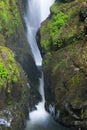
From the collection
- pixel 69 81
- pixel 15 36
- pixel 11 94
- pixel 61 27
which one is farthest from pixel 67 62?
pixel 15 36

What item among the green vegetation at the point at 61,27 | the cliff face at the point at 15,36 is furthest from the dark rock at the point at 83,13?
the cliff face at the point at 15,36

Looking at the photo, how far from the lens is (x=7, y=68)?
20.4 metres

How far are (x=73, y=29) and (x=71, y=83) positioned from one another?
128 inches

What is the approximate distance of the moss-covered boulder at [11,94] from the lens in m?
19.5

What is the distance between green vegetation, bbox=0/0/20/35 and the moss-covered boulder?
3224 millimetres

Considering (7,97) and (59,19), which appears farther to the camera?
(59,19)

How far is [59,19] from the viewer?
22.8 meters

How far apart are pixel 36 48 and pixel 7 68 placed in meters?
6.53

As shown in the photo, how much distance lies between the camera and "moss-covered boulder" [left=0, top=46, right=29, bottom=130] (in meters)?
19.5

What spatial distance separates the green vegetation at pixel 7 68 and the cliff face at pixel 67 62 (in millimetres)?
1854

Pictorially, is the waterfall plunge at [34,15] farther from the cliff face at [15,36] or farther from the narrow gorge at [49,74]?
the narrow gorge at [49,74]

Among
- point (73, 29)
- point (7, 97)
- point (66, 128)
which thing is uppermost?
point (73, 29)

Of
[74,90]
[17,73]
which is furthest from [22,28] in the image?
[74,90]

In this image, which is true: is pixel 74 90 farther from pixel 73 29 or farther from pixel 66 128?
pixel 73 29
